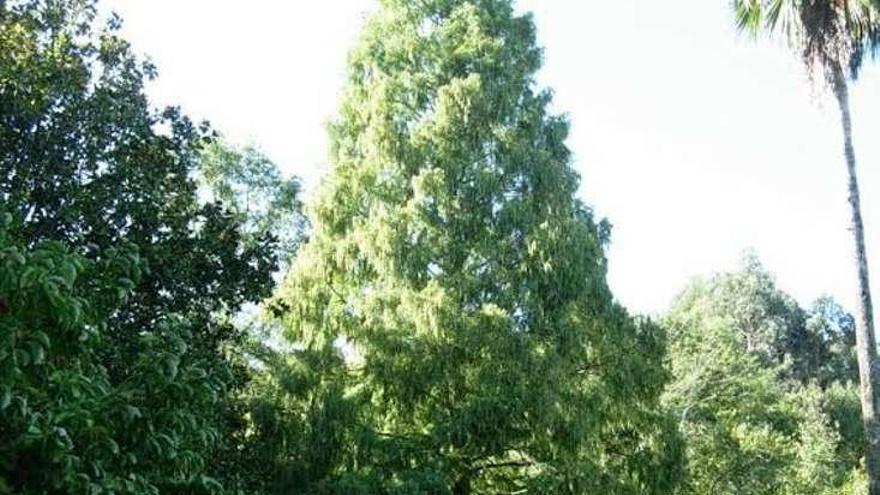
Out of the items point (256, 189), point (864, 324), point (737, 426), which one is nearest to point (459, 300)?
point (864, 324)

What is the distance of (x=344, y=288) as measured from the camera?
15.0m

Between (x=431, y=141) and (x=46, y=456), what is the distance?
11241 mm

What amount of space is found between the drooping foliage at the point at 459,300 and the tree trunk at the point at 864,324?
3073mm

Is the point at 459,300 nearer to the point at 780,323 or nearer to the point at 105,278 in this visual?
the point at 105,278

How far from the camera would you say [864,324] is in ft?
44.3

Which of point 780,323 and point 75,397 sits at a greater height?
point 780,323

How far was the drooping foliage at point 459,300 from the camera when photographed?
12.9 metres

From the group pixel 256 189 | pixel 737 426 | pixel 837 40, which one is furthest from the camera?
pixel 737 426

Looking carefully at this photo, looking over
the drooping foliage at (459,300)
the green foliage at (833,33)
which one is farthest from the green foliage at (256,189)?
the green foliage at (833,33)

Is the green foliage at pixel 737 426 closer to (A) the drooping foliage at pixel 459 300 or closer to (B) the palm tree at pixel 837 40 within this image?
(A) the drooping foliage at pixel 459 300

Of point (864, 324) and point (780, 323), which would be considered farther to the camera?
point (780, 323)

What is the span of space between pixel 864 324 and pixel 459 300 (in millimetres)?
6346

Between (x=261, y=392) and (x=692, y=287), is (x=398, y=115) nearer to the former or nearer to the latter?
(x=261, y=392)

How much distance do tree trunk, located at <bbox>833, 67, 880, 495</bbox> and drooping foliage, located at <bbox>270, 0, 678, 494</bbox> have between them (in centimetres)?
307
